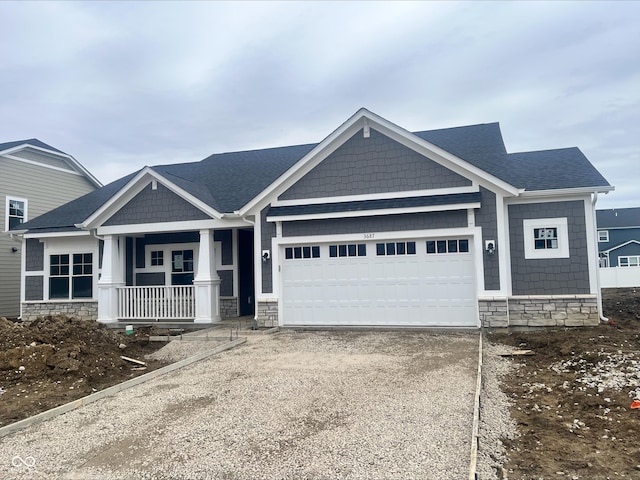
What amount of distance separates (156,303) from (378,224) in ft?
23.7

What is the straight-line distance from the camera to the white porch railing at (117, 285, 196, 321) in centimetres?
1328

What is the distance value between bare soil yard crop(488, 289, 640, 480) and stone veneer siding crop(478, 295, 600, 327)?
36.4 inches

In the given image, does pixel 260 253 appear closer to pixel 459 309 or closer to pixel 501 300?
pixel 459 309

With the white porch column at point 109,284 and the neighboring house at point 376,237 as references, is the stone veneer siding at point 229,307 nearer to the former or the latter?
the neighboring house at point 376,237

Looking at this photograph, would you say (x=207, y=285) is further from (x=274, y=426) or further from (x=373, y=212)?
(x=274, y=426)

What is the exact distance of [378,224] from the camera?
37.5ft

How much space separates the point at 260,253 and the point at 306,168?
2.64 meters

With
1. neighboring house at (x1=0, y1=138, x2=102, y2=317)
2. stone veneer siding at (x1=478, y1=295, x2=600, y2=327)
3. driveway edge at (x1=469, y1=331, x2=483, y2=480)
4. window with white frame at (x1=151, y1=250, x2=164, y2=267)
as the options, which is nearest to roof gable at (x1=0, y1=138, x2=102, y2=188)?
neighboring house at (x1=0, y1=138, x2=102, y2=317)

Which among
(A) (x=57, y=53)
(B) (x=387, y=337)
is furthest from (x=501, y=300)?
(A) (x=57, y=53)

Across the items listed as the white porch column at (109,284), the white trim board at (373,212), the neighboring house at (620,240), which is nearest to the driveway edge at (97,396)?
the white trim board at (373,212)

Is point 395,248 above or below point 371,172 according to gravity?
below

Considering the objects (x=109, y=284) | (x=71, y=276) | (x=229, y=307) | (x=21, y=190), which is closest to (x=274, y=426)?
(x=229, y=307)

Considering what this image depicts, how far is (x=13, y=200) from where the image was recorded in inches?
728

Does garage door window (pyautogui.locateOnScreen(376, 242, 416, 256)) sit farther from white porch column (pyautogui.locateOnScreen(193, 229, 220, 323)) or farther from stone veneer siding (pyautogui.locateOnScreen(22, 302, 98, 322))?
stone veneer siding (pyautogui.locateOnScreen(22, 302, 98, 322))
